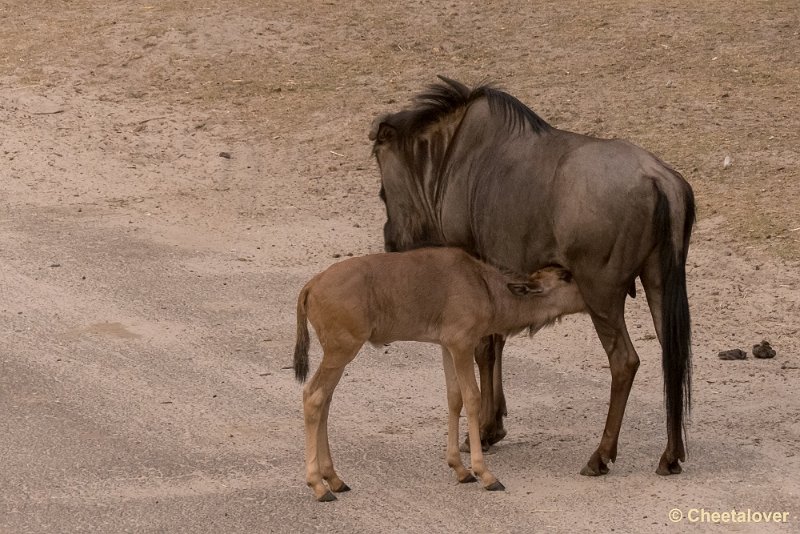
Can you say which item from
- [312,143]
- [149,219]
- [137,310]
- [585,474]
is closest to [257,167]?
[312,143]

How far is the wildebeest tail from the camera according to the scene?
7.08 metres

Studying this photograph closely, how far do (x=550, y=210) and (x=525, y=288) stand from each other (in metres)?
0.49

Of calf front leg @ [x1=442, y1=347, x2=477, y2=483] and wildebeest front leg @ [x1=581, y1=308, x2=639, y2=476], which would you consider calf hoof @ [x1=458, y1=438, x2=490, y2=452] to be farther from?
wildebeest front leg @ [x1=581, y1=308, x2=639, y2=476]

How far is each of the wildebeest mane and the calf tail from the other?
5.08 ft

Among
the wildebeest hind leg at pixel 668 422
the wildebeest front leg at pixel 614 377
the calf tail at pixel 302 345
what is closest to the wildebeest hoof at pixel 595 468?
the wildebeest front leg at pixel 614 377

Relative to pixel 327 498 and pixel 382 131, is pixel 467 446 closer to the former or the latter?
pixel 327 498

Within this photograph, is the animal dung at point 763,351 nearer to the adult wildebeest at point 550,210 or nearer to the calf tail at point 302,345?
the adult wildebeest at point 550,210

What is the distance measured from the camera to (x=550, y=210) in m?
7.39

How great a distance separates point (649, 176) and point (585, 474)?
1.63 m

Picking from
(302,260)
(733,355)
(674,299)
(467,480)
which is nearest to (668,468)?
(674,299)

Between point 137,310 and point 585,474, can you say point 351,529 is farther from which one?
point 137,310

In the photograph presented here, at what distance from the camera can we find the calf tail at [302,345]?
707 centimetres

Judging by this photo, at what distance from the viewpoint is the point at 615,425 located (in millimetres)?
7293

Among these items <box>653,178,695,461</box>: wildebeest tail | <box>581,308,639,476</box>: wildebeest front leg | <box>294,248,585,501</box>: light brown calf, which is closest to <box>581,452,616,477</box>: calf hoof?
<box>581,308,639,476</box>: wildebeest front leg
